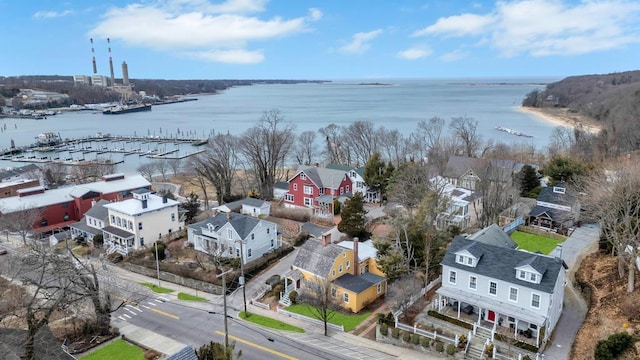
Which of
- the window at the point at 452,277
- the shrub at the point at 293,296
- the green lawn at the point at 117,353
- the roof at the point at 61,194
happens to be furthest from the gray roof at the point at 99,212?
the window at the point at 452,277

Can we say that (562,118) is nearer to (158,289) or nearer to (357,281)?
(357,281)

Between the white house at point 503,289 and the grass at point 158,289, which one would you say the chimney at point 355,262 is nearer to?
the white house at point 503,289

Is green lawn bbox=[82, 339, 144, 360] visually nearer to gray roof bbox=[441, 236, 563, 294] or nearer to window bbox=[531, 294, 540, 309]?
gray roof bbox=[441, 236, 563, 294]

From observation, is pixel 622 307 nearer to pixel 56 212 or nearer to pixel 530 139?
pixel 56 212

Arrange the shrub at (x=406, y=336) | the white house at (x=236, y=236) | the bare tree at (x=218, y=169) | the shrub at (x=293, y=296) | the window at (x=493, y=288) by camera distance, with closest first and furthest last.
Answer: the shrub at (x=406, y=336), the window at (x=493, y=288), the shrub at (x=293, y=296), the white house at (x=236, y=236), the bare tree at (x=218, y=169)

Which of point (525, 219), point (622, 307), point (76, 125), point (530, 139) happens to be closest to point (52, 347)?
point (622, 307)

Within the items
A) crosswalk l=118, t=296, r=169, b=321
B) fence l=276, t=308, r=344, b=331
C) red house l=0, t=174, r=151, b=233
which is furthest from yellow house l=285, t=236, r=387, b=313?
red house l=0, t=174, r=151, b=233
